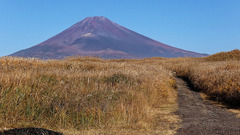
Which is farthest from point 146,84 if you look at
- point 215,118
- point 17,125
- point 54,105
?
point 17,125

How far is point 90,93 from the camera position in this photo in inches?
348

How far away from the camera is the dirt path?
7.64 meters

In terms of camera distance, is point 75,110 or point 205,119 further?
point 205,119

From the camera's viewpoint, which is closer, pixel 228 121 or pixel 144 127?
pixel 144 127

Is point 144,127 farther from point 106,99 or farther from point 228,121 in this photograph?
point 228,121

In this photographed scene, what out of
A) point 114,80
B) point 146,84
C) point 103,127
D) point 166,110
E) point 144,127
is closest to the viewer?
point 103,127

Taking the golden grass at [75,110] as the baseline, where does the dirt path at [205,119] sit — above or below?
below

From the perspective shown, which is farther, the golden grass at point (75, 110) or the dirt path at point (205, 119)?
the dirt path at point (205, 119)

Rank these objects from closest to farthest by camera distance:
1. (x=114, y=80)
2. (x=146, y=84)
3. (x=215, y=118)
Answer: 1. (x=215, y=118)
2. (x=146, y=84)
3. (x=114, y=80)

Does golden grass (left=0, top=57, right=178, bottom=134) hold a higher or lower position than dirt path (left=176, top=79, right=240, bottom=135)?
higher

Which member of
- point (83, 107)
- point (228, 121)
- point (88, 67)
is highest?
point (88, 67)

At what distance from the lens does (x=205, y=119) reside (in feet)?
30.0

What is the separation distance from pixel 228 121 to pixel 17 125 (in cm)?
735

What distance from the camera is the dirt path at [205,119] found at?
25.1 feet
